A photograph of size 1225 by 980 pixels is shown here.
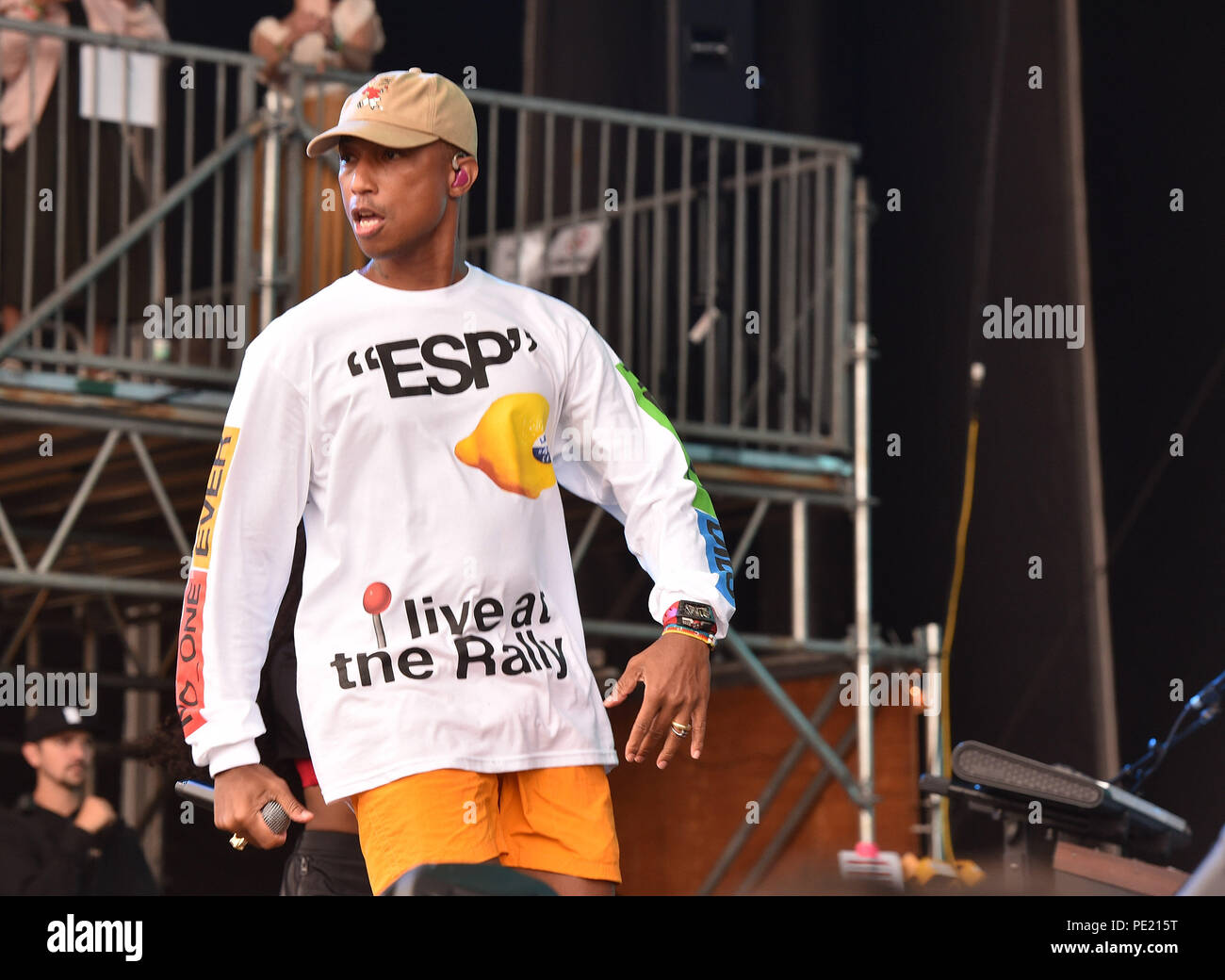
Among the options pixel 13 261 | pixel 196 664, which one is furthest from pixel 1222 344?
pixel 196 664

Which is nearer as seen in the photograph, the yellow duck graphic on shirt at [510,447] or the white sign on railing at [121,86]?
the yellow duck graphic on shirt at [510,447]

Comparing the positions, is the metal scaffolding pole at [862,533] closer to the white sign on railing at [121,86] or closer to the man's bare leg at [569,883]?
the white sign on railing at [121,86]

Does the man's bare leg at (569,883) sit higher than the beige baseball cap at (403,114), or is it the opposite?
the beige baseball cap at (403,114)

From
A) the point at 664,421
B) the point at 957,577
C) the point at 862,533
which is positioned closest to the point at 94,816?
the point at 862,533

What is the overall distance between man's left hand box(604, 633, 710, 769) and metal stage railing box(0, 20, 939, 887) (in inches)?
125

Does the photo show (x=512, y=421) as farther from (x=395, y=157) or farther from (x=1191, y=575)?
(x=1191, y=575)

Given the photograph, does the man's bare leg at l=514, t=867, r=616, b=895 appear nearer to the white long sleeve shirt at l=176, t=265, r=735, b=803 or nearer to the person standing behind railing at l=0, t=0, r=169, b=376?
the white long sleeve shirt at l=176, t=265, r=735, b=803

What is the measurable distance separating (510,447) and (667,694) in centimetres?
47

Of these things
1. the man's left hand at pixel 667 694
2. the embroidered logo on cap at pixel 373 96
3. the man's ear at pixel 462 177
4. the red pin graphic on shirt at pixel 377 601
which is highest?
the embroidered logo on cap at pixel 373 96

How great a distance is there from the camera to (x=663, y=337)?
708cm

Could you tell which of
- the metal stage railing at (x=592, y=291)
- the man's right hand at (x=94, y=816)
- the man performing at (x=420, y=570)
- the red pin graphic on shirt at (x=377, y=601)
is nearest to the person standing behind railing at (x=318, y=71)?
the metal stage railing at (x=592, y=291)

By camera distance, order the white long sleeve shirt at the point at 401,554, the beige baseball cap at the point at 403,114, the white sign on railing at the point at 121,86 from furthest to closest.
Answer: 1. the white sign on railing at the point at 121,86
2. the beige baseball cap at the point at 403,114
3. the white long sleeve shirt at the point at 401,554

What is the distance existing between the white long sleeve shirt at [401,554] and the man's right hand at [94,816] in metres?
4.04

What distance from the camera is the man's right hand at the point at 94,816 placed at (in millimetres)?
6859
